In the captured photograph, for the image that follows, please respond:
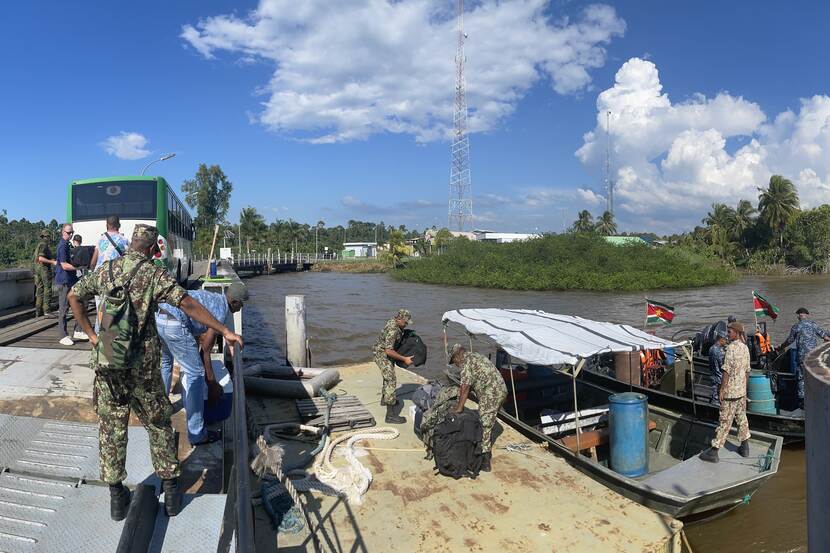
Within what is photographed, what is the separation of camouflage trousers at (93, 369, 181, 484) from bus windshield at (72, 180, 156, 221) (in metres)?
11.0

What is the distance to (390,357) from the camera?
759cm

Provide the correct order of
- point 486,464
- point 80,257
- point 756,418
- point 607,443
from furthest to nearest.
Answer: point 756,418
point 80,257
point 607,443
point 486,464

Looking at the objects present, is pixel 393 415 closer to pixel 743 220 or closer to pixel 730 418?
pixel 730 418

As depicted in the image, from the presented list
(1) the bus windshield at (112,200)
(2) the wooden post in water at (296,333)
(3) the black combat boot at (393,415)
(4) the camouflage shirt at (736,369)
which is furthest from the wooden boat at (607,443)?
(1) the bus windshield at (112,200)

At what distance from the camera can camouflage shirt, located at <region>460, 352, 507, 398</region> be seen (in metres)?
6.26

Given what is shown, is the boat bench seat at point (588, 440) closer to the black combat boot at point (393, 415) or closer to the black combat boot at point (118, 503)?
the black combat boot at point (393, 415)

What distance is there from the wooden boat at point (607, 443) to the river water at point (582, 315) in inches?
39.4

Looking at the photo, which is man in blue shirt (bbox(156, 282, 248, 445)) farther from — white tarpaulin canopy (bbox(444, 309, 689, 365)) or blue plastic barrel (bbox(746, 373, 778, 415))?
blue plastic barrel (bbox(746, 373, 778, 415))

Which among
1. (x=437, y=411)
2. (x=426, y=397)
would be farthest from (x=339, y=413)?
(x=437, y=411)

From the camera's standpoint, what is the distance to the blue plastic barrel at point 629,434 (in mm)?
6523

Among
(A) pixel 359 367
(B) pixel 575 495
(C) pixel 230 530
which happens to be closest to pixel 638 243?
(A) pixel 359 367

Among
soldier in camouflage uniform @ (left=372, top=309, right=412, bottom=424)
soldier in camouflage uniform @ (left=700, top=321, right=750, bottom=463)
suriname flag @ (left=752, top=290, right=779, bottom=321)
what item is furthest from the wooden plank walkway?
suriname flag @ (left=752, top=290, right=779, bottom=321)

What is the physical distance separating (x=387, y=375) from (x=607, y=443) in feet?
10.7

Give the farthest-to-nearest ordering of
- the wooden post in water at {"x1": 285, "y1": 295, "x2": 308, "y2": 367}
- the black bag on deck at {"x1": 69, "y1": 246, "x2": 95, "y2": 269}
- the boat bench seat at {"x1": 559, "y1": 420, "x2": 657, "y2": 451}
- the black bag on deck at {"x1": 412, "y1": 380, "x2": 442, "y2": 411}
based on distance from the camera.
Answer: the wooden post in water at {"x1": 285, "y1": 295, "x2": 308, "y2": 367} → the black bag on deck at {"x1": 69, "y1": 246, "x2": 95, "y2": 269} → the boat bench seat at {"x1": 559, "y1": 420, "x2": 657, "y2": 451} → the black bag on deck at {"x1": 412, "y1": 380, "x2": 442, "y2": 411}
